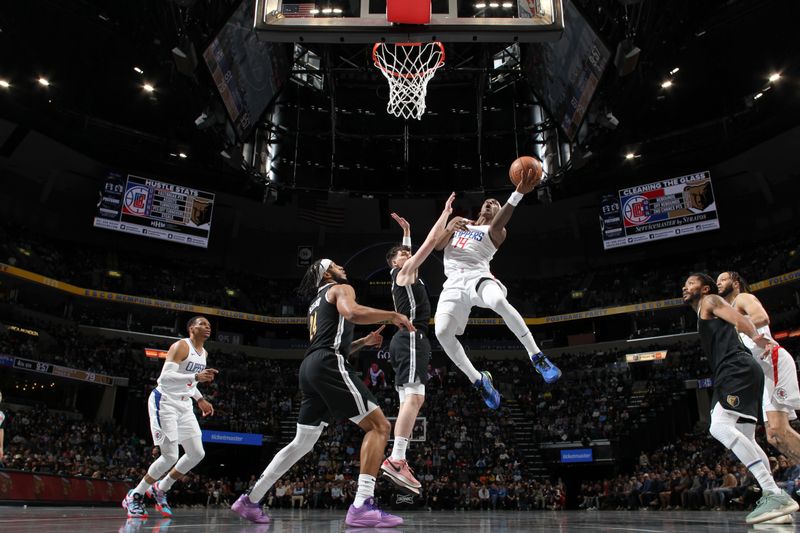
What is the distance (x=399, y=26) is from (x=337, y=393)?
5.11 m

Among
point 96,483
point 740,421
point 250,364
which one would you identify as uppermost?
point 250,364

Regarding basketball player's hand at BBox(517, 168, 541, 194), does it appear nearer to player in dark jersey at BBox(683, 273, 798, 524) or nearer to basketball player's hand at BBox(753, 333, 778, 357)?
player in dark jersey at BBox(683, 273, 798, 524)

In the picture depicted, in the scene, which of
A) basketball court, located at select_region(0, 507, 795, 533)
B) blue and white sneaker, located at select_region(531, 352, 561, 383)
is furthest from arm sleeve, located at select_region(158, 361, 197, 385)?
blue and white sneaker, located at select_region(531, 352, 561, 383)

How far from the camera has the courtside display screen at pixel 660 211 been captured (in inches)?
1057

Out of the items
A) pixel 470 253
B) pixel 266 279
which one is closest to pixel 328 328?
pixel 470 253

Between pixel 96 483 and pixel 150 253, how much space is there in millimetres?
21941

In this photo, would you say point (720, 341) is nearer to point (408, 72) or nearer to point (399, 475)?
point (399, 475)

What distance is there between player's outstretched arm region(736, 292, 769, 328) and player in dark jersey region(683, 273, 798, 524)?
416mm

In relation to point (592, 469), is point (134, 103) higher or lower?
higher

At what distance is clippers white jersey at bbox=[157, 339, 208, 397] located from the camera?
24.9 ft

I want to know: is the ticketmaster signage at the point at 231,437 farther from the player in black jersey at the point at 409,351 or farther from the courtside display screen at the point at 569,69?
A: the player in black jersey at the point at 409,351

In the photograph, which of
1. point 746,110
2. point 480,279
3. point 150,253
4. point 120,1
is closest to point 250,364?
point 150,253

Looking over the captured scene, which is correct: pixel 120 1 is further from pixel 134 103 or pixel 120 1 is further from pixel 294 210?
pixel 294 210

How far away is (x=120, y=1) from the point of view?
16312 millimetres
